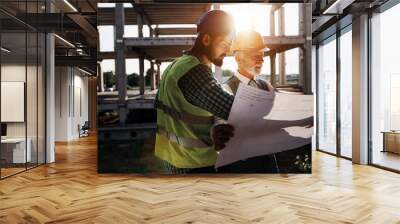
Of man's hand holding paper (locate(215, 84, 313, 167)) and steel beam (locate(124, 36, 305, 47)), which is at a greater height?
steel beam (locate(124, 36, 305, 47))

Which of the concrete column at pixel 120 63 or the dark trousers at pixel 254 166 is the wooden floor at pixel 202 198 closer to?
the dark trousers at pixel 254 166

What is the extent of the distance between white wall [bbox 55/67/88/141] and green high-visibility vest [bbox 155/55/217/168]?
9378 mm

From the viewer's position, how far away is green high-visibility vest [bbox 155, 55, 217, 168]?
5.95 metres

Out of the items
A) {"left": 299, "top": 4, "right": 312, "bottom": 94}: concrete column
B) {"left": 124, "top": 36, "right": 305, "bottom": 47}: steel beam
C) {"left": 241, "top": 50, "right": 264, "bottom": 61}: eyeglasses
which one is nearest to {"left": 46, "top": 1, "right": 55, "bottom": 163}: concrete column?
{"left": 124, "top": 36, "right": 305, "bottom": 47}: steel beam

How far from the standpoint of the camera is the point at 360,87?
25.2ft

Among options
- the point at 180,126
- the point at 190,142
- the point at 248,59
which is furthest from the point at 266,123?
the point at 180,126

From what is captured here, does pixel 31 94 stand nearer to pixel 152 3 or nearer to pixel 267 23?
pixel 152 3

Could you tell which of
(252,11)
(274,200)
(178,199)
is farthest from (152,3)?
(274,200)

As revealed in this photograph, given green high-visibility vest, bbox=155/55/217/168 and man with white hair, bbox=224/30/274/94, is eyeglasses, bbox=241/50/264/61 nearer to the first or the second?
man with white hair, bbox=224/30/274/94

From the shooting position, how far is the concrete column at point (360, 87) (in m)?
7.60

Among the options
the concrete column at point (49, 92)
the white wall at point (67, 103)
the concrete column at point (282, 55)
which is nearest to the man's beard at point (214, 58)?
the concrete column at point (282, 55)

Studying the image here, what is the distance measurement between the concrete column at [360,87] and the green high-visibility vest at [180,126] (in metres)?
3.34

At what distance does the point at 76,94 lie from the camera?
16281mm

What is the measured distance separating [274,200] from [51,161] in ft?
17.3
